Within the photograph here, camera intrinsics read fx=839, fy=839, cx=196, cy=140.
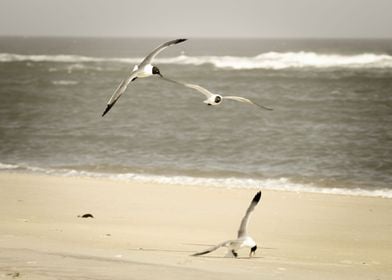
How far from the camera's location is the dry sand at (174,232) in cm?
579

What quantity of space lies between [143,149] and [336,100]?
1176cm

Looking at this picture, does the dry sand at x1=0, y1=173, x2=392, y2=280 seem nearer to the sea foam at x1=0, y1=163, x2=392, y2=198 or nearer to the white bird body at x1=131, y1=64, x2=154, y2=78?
the sea foam at x1=0, y1=163, x2=392, y2=198

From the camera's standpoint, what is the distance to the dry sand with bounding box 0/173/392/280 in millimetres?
5789


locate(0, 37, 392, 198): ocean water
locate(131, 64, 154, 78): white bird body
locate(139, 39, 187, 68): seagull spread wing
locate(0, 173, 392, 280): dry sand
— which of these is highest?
locate(139, 39, 187, 68): seagull spread wing

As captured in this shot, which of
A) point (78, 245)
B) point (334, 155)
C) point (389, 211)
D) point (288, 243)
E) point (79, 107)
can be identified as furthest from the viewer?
point (79, 107)

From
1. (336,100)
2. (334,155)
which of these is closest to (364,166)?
(334,155)

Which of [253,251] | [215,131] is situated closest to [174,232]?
[253,251]

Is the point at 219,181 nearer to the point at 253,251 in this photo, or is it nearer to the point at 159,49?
the point at 253,251

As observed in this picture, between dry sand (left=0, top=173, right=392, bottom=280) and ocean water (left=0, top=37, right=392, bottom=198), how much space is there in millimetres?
1469

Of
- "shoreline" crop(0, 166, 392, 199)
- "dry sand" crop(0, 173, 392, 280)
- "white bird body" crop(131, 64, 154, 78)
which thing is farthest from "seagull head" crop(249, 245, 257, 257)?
"shoreline" crop(0, 166, 392, 199)

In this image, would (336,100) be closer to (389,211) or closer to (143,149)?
(143,149)

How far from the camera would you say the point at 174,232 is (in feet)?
27.4

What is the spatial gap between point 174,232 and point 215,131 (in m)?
11.3

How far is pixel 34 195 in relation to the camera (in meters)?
10.5
